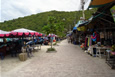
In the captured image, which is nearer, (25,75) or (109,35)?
(25,75)

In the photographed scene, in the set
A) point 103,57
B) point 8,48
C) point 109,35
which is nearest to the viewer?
point 103,57

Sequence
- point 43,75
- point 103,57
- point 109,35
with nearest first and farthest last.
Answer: point 43,75, point 103,57, point 109,35

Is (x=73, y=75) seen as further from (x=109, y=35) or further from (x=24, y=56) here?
(x=109, y=35)

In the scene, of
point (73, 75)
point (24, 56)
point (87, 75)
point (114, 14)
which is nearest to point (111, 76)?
point (87, 75)

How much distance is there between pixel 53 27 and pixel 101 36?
6242 mm

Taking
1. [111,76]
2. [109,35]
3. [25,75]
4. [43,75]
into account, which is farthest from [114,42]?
[25,75]

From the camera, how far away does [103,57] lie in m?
7.98

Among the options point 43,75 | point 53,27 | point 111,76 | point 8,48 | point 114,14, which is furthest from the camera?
point 53,27

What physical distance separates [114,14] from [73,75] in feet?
10.1

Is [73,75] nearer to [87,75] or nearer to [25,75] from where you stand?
[87,75]

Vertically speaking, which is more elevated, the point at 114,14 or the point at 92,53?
the point at 114,14

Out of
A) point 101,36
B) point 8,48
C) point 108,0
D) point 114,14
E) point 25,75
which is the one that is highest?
point 108,0

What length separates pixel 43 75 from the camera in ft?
15.5

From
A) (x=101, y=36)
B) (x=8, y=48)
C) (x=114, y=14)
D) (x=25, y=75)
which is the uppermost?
(x=114, y=14)
